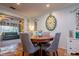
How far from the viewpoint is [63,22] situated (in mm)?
2176

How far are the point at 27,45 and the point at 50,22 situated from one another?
709 millimetres

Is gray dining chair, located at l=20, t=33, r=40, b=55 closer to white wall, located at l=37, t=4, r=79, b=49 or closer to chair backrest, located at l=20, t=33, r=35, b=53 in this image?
chair backrest, located at l=20, t=33, r=35, b=53

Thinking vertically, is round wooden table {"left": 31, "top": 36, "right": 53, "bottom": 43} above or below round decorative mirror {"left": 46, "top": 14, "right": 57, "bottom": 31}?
below

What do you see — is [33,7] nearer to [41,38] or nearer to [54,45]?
[41,38]

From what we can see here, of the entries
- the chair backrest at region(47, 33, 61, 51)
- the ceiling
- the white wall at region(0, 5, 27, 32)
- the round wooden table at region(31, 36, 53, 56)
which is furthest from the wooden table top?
the ceiling

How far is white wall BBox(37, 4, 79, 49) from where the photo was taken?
2137 millimetres

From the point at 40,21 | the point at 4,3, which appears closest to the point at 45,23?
the point at 40,21

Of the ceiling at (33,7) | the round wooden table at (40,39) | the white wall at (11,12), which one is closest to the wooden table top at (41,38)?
the round wooden table at (40,39)

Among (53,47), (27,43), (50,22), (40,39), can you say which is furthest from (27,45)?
(50,22)

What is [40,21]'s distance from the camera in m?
2.22

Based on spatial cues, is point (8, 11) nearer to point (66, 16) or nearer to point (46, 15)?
point (46, 15)

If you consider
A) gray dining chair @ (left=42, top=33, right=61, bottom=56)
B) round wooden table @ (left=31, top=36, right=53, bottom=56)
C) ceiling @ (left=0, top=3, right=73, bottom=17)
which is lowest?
gray dining chair @ (left=42, top=33, right=61, bottom=56)

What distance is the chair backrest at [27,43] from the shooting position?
88.1 inches

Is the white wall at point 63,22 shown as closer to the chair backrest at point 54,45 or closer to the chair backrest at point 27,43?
the chair backrest at point 54,45
